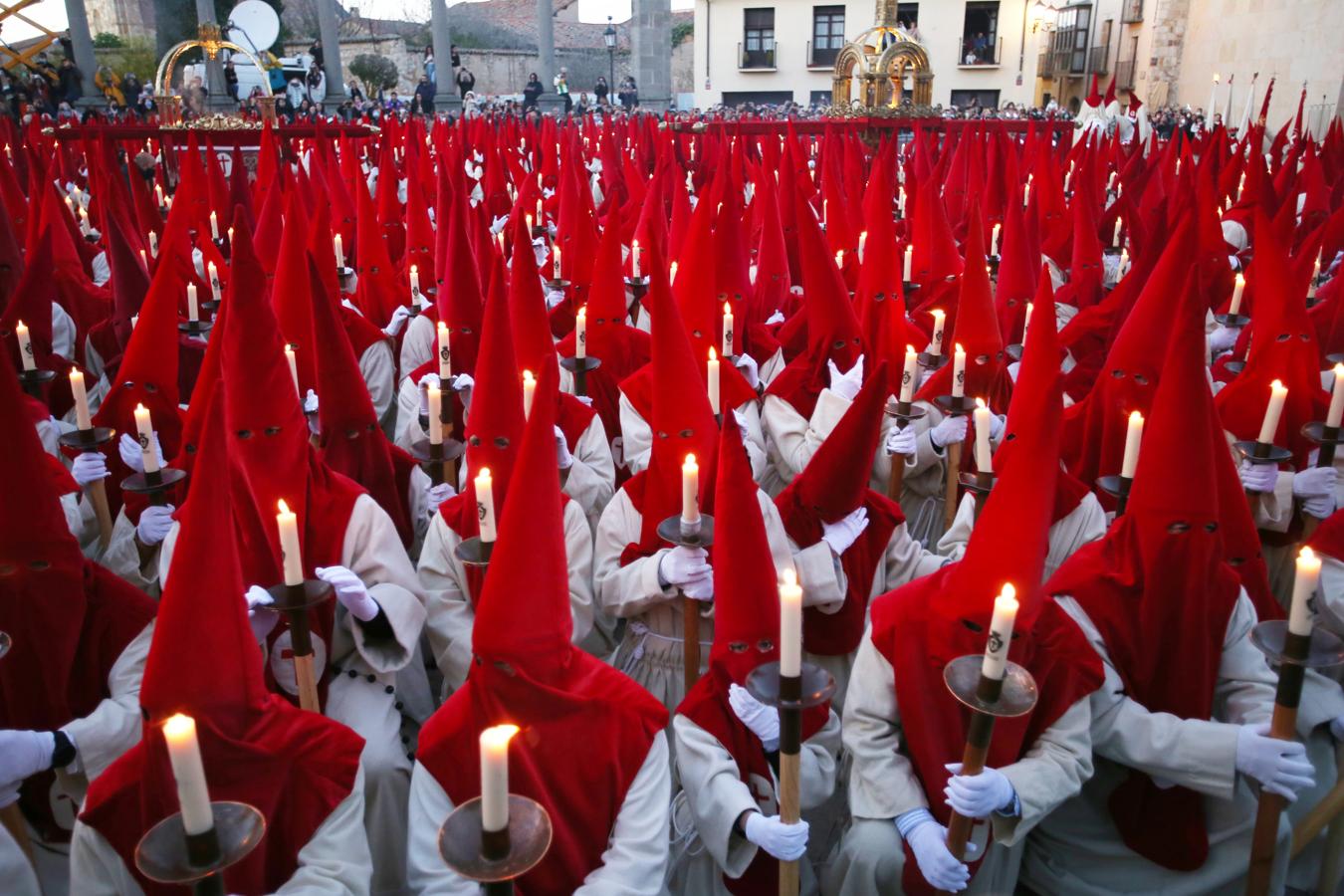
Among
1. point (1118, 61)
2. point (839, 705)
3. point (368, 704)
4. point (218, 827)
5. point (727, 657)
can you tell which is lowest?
point (839, 705)

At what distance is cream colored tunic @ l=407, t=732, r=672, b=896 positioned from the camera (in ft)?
7.33

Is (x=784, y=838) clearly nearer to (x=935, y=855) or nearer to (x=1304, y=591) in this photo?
(x=935, y=855)

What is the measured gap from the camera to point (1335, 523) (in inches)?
122

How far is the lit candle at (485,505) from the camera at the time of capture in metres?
2.41

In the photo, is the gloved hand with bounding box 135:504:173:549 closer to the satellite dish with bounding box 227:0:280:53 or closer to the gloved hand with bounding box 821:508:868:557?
the gloved hand with bounding box 821:508:868:557

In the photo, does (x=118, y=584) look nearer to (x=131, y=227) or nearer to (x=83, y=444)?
(x=83, y=444)

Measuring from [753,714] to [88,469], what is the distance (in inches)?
103

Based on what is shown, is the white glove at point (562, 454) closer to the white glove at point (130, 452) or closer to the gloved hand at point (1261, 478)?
the white glove at point (130, 452)

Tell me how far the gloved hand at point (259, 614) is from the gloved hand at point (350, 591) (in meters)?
0.17

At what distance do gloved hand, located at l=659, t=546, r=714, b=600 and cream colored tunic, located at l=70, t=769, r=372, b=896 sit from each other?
1016 millimetres

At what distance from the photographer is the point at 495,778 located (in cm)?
143

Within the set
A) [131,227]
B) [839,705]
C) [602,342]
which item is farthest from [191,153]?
[839,705]

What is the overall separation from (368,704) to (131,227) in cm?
542

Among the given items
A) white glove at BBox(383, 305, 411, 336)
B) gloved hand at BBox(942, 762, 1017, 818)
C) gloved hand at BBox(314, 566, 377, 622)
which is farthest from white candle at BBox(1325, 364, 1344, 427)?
white glove at BBox(383, 305, 411, 336)
